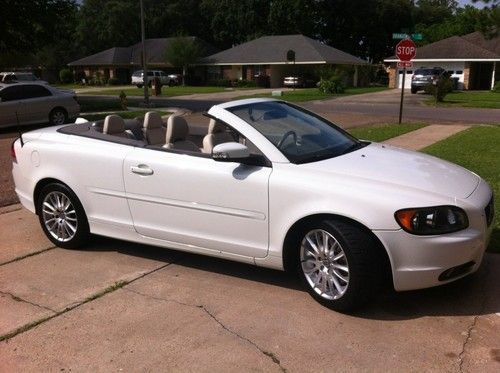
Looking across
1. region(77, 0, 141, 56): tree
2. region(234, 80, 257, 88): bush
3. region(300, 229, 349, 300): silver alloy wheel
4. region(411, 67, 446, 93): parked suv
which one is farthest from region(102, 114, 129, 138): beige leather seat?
region(77, 0, 141, 56): tree

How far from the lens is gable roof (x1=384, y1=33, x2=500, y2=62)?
43.8 metres

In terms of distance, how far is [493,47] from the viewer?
45.2 meters

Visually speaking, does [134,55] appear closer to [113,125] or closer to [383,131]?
[383,131]

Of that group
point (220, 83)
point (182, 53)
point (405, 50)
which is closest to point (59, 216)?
point (405, 50)

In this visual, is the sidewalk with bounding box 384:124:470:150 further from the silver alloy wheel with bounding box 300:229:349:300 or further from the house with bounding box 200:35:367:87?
the house with bounding box 200:35:367:87

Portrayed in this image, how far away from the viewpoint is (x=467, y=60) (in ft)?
145

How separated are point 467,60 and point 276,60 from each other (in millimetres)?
17553

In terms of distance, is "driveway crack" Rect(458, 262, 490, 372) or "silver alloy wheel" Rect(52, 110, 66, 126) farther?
"silver alloy wheel" Rect(52, 110, 66, 126)

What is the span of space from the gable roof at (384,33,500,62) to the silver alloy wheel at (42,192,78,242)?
4418cm

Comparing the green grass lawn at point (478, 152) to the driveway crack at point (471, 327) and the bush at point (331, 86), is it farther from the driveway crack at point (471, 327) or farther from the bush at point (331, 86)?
the bush at point (331, 86)

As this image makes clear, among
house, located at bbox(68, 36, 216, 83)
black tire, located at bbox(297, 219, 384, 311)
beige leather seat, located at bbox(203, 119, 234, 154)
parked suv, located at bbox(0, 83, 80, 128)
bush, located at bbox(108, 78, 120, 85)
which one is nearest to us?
black tire, located at bbox(297, 219, 384, 311)

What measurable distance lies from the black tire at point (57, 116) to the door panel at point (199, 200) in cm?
1389

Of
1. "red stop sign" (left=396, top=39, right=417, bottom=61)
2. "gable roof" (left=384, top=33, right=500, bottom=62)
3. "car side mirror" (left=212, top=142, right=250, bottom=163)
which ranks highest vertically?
"gable roof" (left=384, top=33, right=500, bottom=62)

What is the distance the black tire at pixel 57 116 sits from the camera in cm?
1762
